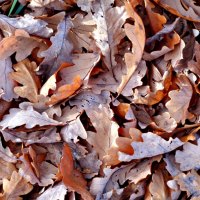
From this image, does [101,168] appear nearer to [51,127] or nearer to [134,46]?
[51,127]

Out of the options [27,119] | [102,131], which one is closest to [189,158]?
[102,131]

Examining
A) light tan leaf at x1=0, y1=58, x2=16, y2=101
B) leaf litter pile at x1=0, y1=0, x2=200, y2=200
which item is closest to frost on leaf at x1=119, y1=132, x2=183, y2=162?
leaf litter pile at x1=0, y1=0, x2=200, y2=200

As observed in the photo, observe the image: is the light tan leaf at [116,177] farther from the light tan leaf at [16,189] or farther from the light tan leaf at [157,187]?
the light tan leaf at [16,189]

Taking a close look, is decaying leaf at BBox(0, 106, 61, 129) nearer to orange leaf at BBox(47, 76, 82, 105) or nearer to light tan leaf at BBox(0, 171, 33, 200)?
orange leaf at BBox(47, 76, 82, 105)

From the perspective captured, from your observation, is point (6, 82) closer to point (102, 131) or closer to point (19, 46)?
point (19, 46)

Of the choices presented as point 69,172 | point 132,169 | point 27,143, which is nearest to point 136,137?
point 132,169

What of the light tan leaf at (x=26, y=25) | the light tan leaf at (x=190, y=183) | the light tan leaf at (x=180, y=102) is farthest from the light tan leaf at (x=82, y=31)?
the light tan leaf at (x=190, y=183)
